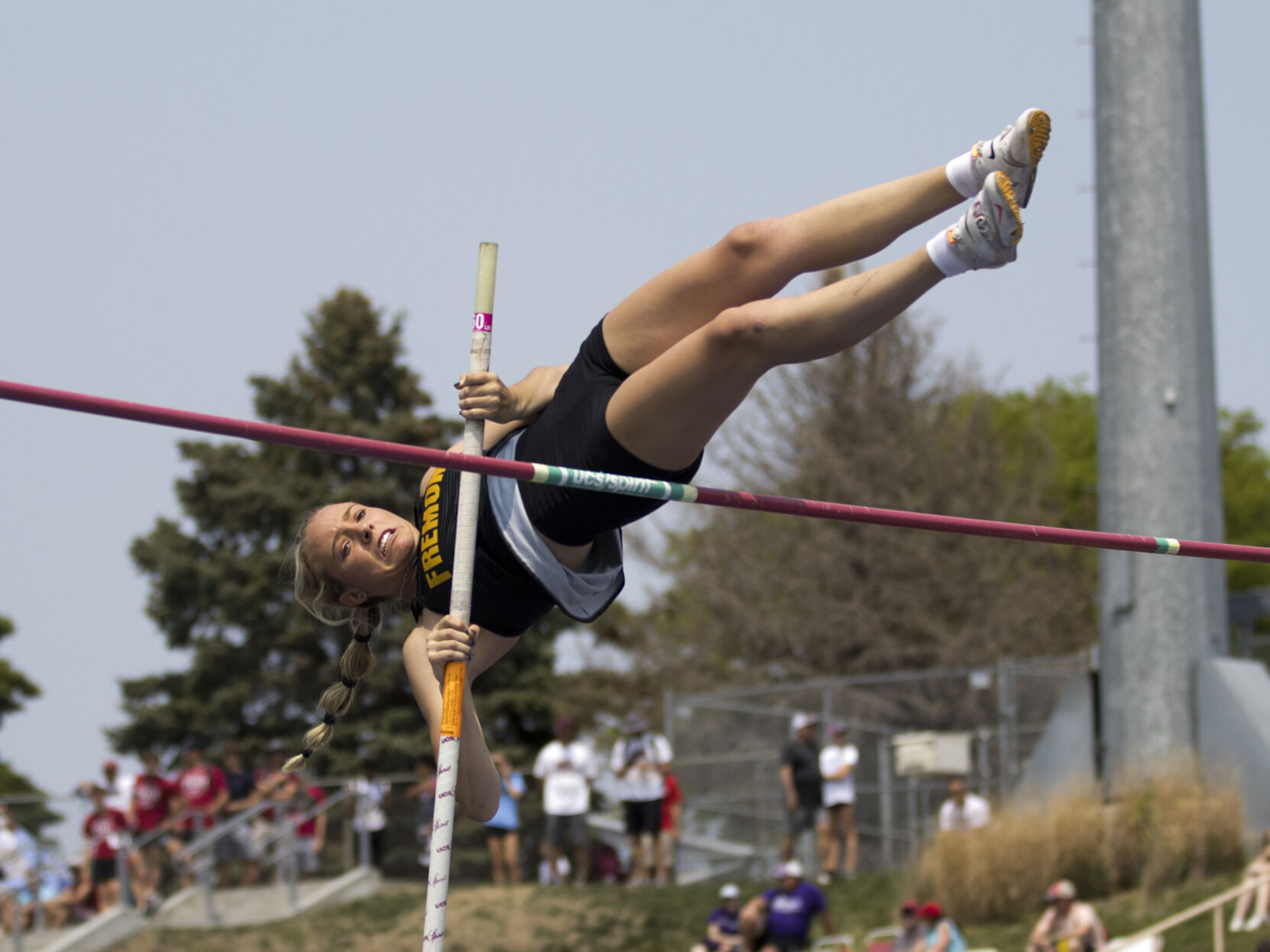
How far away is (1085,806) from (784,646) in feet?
37.1

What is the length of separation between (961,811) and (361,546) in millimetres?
8181

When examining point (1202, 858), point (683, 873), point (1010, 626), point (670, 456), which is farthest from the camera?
point (1010, 626)

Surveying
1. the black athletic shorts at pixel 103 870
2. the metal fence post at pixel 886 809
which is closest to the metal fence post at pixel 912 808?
the metal fence post at pixel 886 809

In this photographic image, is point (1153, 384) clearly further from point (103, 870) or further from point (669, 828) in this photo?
point (103, 870)

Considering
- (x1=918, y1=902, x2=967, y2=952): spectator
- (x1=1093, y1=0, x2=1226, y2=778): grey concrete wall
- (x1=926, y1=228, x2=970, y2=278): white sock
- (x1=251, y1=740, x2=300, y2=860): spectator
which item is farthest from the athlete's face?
(x1=251, y1=740, x2=300, y2=860): spectator

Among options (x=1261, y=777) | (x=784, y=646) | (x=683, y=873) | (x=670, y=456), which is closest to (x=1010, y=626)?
(x=784, y=646)

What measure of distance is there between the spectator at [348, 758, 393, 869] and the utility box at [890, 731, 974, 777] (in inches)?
178

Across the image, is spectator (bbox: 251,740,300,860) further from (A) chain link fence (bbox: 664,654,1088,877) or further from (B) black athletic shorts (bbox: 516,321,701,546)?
(B) black athletic shorts (bbox: 516,321,701,546)

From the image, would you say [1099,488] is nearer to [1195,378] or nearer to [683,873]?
[1195,378]

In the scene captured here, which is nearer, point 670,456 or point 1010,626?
point 670,456

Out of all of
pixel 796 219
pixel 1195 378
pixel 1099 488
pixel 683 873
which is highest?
pixel 1195 378

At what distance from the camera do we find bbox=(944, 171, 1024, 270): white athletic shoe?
3184mm

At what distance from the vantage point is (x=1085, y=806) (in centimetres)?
1066

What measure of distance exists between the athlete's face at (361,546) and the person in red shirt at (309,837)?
979 cm
